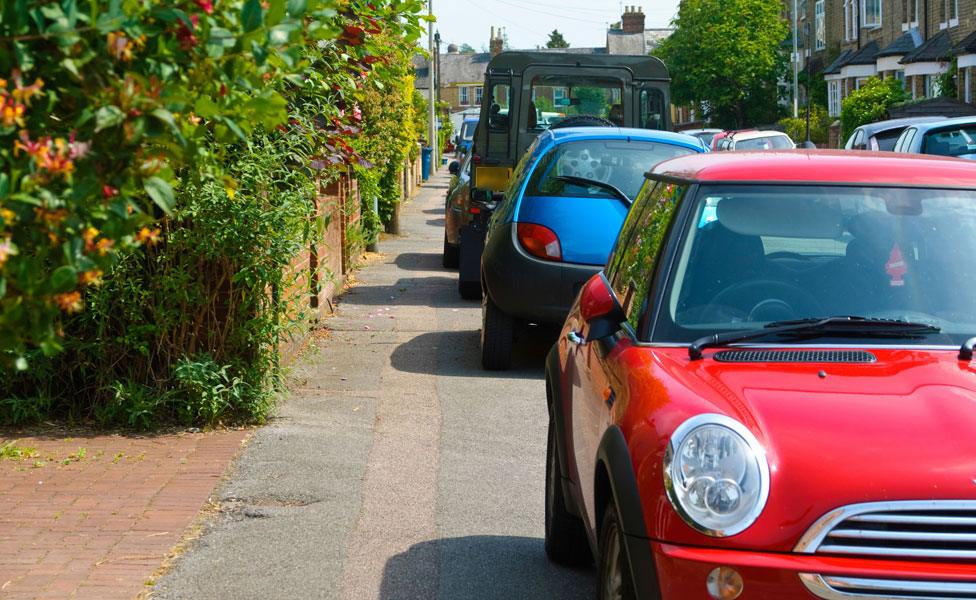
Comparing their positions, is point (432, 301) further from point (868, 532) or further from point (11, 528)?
point (868, 532)

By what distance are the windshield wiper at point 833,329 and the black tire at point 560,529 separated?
4.24 ft

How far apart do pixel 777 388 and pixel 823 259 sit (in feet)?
3.20

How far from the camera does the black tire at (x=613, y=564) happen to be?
368cm

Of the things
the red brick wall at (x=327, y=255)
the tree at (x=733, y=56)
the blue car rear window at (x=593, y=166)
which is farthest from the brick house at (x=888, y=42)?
the blue car rear window at (x=593, y=166)

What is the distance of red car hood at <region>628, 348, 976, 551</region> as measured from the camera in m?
3.33

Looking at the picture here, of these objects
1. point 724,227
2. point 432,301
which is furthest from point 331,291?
point 724,227

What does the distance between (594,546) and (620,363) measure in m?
0.62

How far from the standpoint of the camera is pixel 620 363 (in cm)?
421

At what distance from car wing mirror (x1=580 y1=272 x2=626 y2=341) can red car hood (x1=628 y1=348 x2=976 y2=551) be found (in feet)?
1.45

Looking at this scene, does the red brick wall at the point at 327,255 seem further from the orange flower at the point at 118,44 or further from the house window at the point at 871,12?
the house window at the point at 871,12

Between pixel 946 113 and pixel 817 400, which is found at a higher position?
pixel 946 113

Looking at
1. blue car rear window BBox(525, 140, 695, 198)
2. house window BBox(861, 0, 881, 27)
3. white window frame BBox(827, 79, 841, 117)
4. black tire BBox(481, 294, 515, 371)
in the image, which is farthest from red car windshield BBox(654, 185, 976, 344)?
white window frame BBox(827, 79, 841, 117)

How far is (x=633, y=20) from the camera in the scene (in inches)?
4272

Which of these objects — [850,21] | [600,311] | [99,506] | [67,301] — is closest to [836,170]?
[600,311]
